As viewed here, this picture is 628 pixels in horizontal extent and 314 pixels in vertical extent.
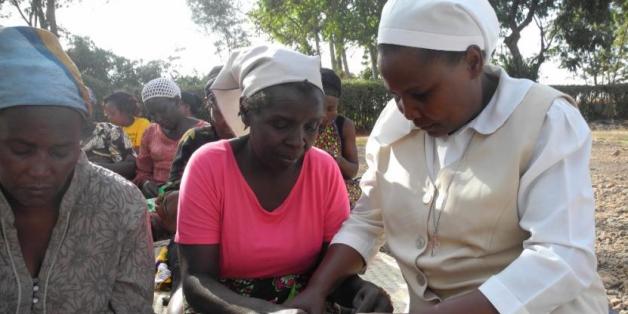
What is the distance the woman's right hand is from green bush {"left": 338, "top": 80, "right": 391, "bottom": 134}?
641 inches

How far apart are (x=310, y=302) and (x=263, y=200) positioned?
0.42 metres

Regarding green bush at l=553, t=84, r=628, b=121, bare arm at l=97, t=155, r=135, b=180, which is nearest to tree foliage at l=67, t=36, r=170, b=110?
green bush at l=553, t=84, r=628, b=121

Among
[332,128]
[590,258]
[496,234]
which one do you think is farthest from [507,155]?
[332,128]

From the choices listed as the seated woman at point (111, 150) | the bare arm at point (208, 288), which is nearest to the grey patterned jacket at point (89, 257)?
the bare arm at point (208, 288)

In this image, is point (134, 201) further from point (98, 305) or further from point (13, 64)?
point (13, 64)

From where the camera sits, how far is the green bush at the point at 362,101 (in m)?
18.2

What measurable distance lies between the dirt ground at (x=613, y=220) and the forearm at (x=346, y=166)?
1924 mm

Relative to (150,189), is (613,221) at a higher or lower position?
lower

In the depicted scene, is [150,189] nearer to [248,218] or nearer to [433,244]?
[248,218]

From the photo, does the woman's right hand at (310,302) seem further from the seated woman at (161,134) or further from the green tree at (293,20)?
the green tree at (293,20)

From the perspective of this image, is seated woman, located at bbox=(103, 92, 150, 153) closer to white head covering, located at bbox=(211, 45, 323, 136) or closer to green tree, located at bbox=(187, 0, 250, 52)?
white head covering, located at bbox=(211, 45, 323, 136)

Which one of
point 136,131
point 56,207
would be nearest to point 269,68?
point 56,207

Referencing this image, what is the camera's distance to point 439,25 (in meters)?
1.64

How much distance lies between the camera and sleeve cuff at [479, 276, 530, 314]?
149 cm
